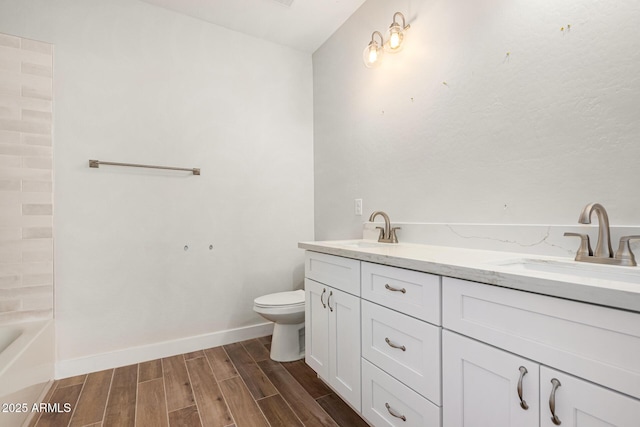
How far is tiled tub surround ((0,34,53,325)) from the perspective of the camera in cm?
170

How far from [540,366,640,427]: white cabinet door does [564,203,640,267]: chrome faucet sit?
1.52ft

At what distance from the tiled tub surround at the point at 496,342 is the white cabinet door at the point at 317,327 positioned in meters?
0.33

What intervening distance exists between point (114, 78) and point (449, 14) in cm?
203

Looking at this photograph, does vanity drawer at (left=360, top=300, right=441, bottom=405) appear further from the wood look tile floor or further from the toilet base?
the toilet base

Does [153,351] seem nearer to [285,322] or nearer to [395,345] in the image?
[285,322]

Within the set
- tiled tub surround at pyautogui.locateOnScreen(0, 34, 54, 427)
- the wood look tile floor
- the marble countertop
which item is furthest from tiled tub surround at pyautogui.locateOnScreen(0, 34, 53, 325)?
the marble countertop

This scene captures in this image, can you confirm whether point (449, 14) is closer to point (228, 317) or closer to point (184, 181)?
point (184, 181)

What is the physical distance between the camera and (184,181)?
219 centimetres

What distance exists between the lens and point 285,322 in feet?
6.56

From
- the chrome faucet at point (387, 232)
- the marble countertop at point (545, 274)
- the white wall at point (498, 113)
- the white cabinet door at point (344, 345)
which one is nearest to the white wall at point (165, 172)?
the white wall at point (498, 113)

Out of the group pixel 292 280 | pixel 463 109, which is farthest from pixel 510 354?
pixel 292 280

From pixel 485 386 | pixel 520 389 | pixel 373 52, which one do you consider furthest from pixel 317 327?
pixel 373 52

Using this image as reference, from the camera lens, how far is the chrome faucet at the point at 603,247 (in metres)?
0.91

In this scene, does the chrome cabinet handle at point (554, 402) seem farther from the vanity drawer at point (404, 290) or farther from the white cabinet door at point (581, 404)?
the vanity drawer at point (404, 290)
